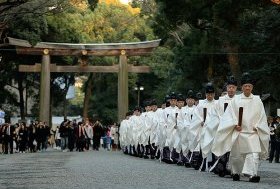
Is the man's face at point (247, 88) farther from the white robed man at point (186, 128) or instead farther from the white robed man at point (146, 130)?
the white robed man at point (146, 130)

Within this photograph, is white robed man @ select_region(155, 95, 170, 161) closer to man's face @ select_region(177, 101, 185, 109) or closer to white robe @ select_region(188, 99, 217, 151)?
man's face @ select_region(177, 101, 185, 109)

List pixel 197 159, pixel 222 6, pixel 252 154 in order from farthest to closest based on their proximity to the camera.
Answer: pixel 222 6
pixel 197 159
pixel 252 154

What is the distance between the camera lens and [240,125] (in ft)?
44.4

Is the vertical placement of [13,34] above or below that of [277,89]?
above

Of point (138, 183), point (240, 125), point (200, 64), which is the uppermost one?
point (200, 64)

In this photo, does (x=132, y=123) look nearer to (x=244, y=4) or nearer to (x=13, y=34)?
(x=244, y=4)

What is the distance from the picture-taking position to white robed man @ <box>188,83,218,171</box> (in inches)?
643

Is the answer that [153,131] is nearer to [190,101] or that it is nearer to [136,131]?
[136,131]

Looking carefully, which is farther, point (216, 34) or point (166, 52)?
point (166, 52)

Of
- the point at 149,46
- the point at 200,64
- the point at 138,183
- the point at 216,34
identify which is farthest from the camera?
the point at 149,46

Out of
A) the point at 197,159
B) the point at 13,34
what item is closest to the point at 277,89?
the point at 197,159

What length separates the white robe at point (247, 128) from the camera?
43.8ft

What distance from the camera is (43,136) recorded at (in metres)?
41.5

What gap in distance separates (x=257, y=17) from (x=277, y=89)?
3489 mm
